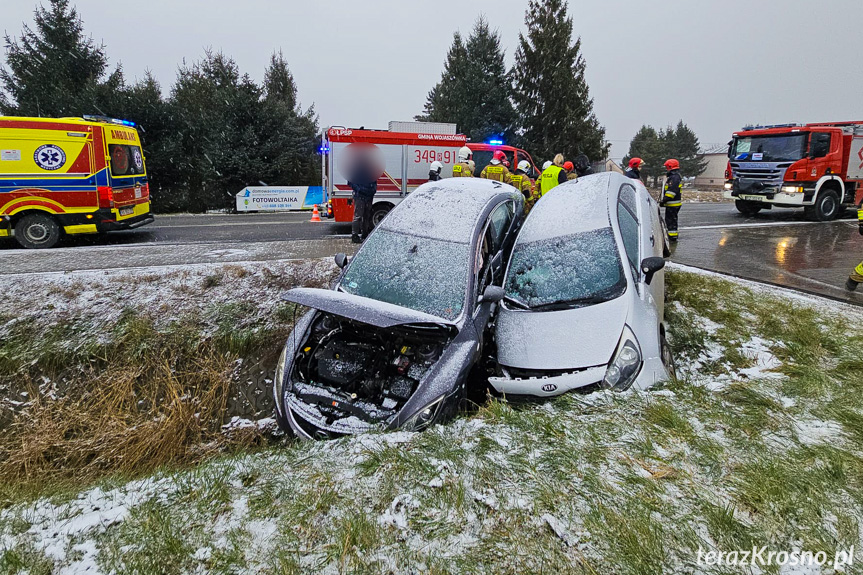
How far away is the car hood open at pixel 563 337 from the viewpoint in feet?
12.8

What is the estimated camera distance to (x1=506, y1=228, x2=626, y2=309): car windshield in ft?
14.6

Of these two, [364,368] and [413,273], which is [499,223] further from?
[364,368]

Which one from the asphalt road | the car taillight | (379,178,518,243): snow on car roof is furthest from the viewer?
the car taillight

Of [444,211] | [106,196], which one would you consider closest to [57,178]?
[106,196]

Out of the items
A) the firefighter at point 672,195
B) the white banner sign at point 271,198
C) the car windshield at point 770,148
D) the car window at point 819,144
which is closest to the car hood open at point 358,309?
the firefighter at point 672,195

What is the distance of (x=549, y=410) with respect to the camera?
351 cm

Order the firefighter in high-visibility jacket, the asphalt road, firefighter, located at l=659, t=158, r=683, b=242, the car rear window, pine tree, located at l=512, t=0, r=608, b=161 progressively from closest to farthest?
the firefighter in high-visibility jacket < the asphalt road < firefighter, located at l=659, t=158, r=683, b=242 < the car rear window < pine tree, located at l=512, t=0, r=608, b=161

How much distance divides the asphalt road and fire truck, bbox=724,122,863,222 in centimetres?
60

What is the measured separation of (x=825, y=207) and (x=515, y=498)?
15.1 metres

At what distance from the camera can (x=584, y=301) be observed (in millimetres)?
4395

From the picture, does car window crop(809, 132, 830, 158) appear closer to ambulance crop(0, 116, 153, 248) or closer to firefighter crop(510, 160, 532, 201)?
firefighter crop(510, 160, 532, 201)

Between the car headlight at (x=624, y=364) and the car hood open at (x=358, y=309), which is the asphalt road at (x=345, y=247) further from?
the car hood open at (x=358, y=309)

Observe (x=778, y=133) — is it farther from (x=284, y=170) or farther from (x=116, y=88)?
(x=116, y=88)

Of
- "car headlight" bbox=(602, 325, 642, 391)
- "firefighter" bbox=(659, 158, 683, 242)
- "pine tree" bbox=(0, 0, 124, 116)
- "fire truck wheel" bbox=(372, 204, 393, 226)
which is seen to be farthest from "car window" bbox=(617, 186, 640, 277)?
"pine tree" bbox=(0, 0, 124, 116)
